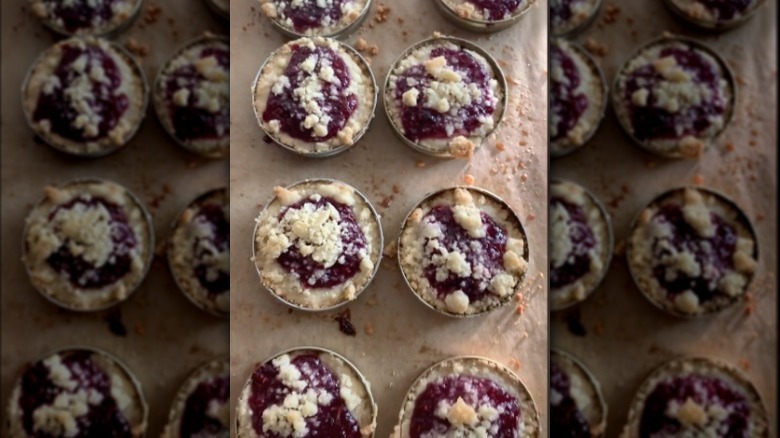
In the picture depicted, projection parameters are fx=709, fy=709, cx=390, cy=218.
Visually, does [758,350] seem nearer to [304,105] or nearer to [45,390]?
[304,105]

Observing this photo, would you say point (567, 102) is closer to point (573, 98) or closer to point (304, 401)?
point (573, 98)

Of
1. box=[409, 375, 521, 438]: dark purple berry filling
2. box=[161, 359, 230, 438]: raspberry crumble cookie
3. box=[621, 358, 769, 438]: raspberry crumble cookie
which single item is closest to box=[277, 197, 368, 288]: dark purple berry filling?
box=[409, 375, 521, 438]: dark purple berry filling

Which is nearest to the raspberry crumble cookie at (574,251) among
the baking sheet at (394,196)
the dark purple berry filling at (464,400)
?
the baking sheet at (394,196)

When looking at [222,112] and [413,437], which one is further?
[222,112]

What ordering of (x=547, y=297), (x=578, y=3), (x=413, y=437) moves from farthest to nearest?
(x=578, y=3) → (x=547, y=297) → (x=413, y=437)

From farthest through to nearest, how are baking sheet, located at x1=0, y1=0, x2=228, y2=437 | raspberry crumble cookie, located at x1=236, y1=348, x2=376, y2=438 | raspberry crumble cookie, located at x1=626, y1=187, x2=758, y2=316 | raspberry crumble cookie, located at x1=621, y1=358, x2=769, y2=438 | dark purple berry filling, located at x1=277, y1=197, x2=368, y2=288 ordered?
baking sheet, located at x1=0, y1=0, x2=228, y2=437 → raspberry crumble cookie, located at x1=626, y1=187, x2=758, y2=316 → raspberry crumble cookie, located at x1=621, y1=358, x2=769, y2=438 → dark purple berry filling, located at x1=277, y1=197, x2=368, y2=288 → raspberry crumble cookie, located at x1=236, y1=348, x2=376, y2=438

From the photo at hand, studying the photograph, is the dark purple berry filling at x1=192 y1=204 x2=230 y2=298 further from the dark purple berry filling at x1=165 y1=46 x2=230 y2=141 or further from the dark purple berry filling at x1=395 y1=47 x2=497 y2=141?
the dark purple berry filling at x1=395 y1=47 x2=497 y2=141

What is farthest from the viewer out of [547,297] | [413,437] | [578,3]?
[578,3]

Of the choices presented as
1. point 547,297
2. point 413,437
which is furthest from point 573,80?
point 413,437
